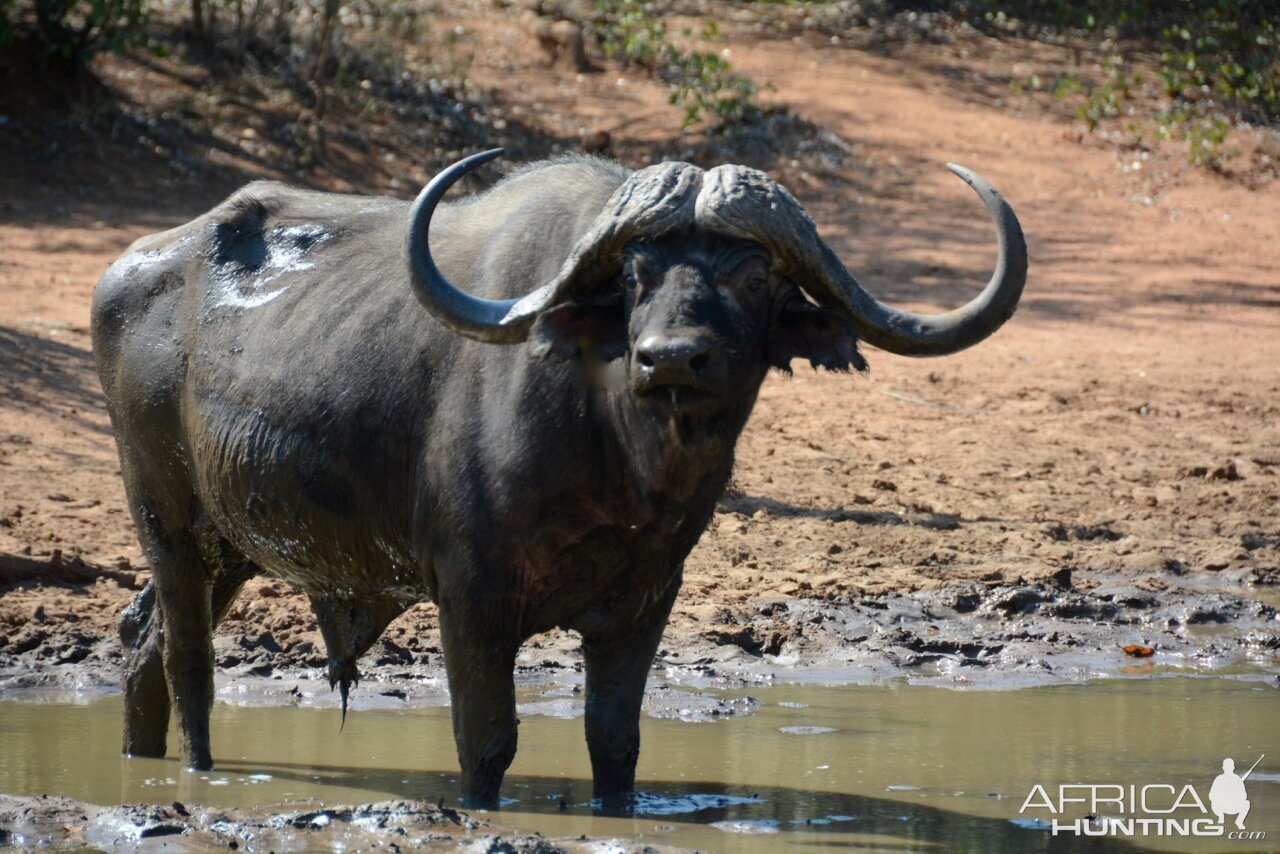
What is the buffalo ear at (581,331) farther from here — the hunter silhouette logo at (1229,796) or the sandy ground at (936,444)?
the sandy ground at (936,444)

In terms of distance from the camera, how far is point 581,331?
486cm

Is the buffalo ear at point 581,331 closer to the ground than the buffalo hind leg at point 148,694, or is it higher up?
higher up

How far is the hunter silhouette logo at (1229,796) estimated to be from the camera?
5809mm

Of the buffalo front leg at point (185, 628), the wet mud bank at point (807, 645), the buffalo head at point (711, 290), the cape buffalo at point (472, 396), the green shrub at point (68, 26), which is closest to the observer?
the buffalo head at point (711, 290)

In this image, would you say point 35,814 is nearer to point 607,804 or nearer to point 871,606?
point 607,804

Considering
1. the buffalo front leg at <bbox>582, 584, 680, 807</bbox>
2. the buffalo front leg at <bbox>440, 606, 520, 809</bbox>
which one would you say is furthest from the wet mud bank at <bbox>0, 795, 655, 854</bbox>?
the buffalo front leg at <bbox>582, 584, 680, 807</bbox>

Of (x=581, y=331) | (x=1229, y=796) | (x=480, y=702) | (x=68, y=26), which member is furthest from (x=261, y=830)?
(x=68, y=26)

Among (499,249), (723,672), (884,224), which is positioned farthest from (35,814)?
(884,224)

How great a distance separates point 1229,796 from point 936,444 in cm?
523

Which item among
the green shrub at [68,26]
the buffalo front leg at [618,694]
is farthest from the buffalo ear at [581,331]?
the green shrub at [68,26]

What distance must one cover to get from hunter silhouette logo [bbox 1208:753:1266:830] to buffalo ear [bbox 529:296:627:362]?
2.57m

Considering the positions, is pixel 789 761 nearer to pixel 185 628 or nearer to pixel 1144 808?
pixel 1144 808

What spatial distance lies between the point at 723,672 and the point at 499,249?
9.44 feet

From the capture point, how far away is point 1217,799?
5.96 metres
